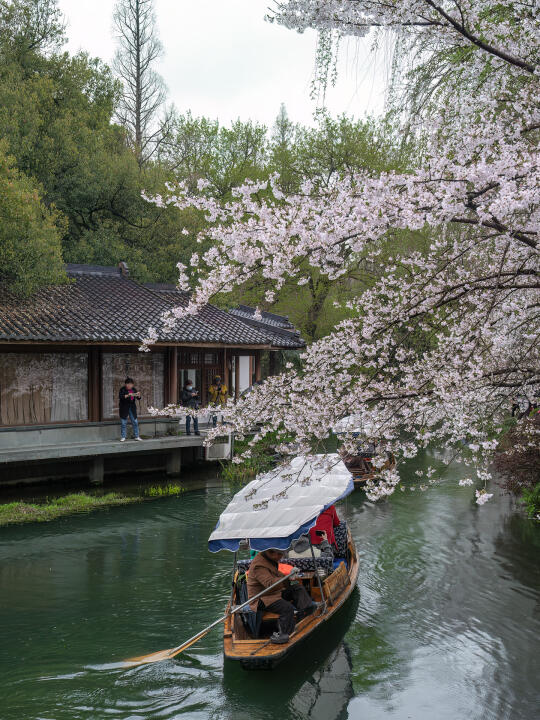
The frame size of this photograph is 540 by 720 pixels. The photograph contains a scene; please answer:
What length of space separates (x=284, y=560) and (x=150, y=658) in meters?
2.61

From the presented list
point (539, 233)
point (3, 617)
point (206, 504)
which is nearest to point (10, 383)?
point (206, 504)

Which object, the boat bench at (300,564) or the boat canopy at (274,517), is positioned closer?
the boat canopy at (274,517)

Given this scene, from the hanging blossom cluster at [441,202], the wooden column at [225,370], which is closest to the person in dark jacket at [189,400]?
the wooden column at [225,370]

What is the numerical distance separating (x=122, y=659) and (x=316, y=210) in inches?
275

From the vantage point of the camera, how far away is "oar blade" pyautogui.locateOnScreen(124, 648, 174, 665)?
8804 millimetres

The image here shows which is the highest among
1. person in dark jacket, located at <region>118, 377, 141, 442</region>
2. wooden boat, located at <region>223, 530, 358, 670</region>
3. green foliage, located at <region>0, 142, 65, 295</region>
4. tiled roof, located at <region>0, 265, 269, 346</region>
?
green foliage, located at <region>0, 142, 65, 295</region>

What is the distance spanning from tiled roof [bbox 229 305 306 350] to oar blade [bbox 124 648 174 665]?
1604 centimetres

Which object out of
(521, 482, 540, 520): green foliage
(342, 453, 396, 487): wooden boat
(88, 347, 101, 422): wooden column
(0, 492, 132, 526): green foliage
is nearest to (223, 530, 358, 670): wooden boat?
→ (521, 482, 540, 520): green foliage

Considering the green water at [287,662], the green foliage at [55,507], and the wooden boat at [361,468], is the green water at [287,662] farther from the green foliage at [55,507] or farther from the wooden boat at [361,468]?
the wooden boat at [361,468]

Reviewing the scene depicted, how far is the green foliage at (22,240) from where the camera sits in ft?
59.4

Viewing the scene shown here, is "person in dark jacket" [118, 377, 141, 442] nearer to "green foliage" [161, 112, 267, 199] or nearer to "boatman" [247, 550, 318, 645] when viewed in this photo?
"boatman" [247, 550, 318, 645]

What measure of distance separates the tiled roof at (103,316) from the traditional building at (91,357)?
3 centimetres

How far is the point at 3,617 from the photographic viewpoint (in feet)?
34.5

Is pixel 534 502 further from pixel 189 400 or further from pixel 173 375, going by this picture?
pixel 173 375
